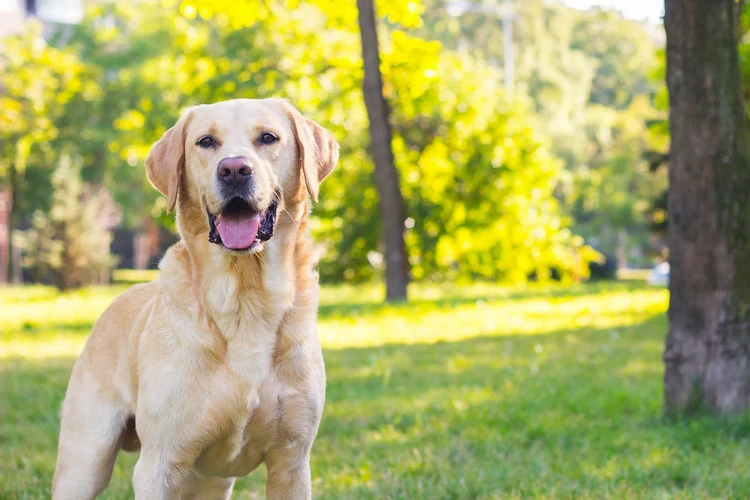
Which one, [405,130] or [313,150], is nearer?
[313,150]

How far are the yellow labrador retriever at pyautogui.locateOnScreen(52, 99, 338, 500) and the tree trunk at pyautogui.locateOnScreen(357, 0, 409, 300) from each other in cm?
1070

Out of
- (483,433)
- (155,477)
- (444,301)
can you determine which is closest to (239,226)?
(155,477)

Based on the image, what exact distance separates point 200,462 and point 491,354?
5890mm

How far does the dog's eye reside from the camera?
3.45 m

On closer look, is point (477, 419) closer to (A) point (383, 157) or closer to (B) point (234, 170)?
(B) point (234, 170)

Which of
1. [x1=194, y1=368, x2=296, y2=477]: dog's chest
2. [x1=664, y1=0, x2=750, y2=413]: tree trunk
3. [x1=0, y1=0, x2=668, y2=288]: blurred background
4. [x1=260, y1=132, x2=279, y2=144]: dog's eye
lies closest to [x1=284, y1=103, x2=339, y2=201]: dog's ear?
[x1=260, y1=132, x2=279, y2=144]: dog's eye

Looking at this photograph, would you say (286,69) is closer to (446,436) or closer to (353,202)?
(353,202)

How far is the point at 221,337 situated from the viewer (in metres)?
3.30

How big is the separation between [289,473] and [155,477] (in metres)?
0.51

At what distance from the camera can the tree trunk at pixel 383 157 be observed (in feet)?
46.1

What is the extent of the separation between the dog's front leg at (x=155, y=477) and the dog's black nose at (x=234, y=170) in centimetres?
103

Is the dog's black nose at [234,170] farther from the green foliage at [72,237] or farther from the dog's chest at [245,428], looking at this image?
the green foliage at [72,237]

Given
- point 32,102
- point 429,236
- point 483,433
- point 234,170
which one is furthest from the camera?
point 32,102

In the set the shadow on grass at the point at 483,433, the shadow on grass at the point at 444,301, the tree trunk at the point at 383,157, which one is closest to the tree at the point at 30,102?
the tree trunk at the point at 383,157
